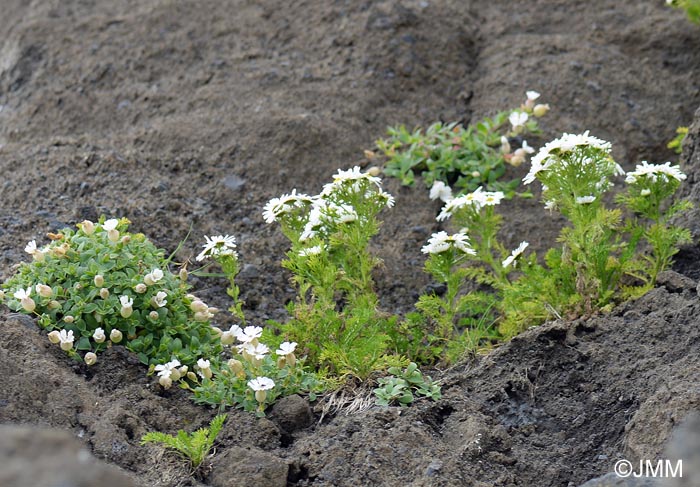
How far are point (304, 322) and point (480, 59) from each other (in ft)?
11.1

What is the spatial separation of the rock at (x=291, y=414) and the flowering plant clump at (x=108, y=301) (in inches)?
18.0

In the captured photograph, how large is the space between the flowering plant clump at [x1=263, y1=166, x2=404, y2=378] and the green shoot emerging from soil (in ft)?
2.22

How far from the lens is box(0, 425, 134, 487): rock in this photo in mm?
2078

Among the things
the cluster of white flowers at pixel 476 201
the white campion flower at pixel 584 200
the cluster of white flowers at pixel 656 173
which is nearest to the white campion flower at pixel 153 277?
the cluster of white flowers at pixel 476 201

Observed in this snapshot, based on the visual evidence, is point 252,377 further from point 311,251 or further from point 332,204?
point 332,204

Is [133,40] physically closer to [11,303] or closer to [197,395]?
[11,303]

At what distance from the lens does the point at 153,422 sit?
3385 millimetres

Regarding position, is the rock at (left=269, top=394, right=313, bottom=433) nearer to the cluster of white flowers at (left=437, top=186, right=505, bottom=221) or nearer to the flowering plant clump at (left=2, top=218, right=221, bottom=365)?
the flowering plant clump at (left=2, top=218, right=221, bottom=365)

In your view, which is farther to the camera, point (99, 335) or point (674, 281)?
point (674, 281)

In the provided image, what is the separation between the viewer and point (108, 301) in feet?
12.0

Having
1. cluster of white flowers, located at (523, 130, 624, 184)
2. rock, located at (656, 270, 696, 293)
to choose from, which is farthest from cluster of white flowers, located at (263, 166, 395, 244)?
rock, located at (656, 270, 696, 293)

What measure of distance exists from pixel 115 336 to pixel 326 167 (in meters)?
2.28

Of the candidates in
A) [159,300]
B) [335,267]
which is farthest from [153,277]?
[335,267]

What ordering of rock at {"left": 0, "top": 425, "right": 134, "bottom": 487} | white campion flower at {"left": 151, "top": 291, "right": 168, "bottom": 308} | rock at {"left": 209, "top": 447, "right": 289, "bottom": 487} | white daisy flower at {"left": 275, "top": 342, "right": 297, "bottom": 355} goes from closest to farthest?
rock at {"left": 0, "top": 425, "right": 134, "bottom": 487} < rock at {"left": 209, "top": 447, "right": 289, "bottom": 487} < white daisy flower at {"left": 275, "top": 342, "right": 297, "bottom": 355} < white campion flower at {"left": 151, "top": 291, "right": 168, "bottom": 308}
